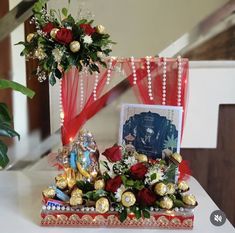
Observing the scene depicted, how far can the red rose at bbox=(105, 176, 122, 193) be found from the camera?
0.81 metres

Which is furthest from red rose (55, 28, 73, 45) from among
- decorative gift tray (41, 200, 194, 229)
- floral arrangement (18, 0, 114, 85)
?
decorative gift tray (41, 200, 194, 229)

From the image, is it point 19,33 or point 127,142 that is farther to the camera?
point 19,33

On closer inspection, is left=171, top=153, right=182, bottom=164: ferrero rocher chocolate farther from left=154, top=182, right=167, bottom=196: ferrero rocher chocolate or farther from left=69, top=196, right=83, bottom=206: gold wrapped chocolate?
left=69, top=196, right=83, bottom=206: gold wrapped chocolate

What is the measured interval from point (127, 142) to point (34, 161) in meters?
0.50

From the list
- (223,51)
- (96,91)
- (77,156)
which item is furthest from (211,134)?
(77,156)

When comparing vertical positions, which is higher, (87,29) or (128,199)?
(87,29)

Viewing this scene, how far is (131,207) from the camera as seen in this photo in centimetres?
79

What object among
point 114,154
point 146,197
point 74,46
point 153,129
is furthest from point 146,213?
point 74,46

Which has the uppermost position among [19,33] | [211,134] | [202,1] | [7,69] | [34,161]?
[202,1]

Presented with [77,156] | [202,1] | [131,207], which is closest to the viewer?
[131,207]

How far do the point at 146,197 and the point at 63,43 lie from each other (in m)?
0.42

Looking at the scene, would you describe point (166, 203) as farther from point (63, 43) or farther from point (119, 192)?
point (63, 43)

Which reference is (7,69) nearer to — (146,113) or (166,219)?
(146,113)

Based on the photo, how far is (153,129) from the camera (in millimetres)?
1004
